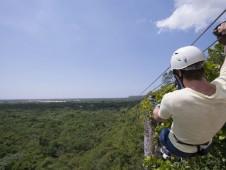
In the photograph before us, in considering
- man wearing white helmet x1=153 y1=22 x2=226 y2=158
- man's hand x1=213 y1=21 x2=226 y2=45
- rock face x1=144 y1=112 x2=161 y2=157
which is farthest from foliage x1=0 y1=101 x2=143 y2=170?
man's hand x1=213 y1=21 x2=226 y2=45

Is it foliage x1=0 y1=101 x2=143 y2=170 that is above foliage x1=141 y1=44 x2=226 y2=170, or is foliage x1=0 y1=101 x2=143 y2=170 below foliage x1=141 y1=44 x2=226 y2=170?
below

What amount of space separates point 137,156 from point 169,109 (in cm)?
1476

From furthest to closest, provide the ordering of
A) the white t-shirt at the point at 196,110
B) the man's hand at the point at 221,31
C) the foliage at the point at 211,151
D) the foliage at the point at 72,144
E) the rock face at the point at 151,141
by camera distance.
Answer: the foliage at the point at 72,144 → the rock face at the point at 151,141 → the foliage at the point at 211,151 → the man's hand at the point at 221,31 → the white t-shirt at the point at 196,110

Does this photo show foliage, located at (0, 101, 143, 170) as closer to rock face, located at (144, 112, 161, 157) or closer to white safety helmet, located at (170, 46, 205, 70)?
rock face, located at (144, 112, 161, 157)

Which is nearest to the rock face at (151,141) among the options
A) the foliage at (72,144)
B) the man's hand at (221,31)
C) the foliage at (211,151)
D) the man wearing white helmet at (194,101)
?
the foliage at (211,151)

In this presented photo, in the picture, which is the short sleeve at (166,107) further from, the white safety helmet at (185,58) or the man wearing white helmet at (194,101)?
the white safety helmet at (185,58)

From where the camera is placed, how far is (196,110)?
6.63ft

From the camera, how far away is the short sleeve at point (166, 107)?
206cm

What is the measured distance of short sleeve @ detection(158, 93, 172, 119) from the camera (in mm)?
2059

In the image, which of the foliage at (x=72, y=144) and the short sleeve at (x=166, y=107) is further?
the foliage at (x=72, y=144)

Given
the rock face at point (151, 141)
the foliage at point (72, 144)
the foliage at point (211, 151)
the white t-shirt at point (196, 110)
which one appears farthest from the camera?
the foliage at point (72, 144)

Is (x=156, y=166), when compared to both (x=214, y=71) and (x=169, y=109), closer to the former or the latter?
(x=214, y=71)

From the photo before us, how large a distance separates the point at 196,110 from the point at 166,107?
24 cm

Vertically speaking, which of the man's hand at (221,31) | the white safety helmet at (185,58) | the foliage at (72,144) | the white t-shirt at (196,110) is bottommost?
the foliage at (72,144)
